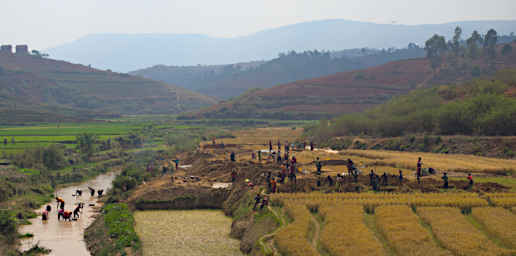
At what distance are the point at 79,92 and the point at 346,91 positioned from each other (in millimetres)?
74442

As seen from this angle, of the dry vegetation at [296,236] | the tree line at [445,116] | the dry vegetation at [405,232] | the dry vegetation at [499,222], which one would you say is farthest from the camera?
the tree line at [445,116]

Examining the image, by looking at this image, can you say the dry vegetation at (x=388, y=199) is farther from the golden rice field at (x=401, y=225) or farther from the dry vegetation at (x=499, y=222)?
the dry vegetation at (x=499, y=222)

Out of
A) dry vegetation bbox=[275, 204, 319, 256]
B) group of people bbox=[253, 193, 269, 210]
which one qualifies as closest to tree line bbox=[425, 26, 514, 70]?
group of people bbox=[253, 193, 269, 210]

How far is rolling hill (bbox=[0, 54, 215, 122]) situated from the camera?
137 meters

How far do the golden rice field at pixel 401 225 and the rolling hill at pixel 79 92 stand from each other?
96.5 m

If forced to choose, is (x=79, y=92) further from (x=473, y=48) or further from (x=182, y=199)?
(x=182, y=199)

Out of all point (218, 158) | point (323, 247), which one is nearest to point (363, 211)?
point (323, 247)

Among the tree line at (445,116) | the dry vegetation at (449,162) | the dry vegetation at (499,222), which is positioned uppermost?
the tree line at (445,116)

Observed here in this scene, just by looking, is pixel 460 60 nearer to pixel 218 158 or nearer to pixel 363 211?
pixel 218 158

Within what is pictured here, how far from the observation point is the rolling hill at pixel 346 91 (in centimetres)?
12269

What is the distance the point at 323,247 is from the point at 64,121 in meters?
96.3

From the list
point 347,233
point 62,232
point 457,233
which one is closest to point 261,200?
point 347,233

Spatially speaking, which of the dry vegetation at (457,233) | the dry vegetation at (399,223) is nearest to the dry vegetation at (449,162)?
the dry vegetation at (399,223)

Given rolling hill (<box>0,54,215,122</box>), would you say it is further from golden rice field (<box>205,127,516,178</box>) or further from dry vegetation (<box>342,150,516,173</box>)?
dry vegetation (<box>342,150,516,173</box>)
